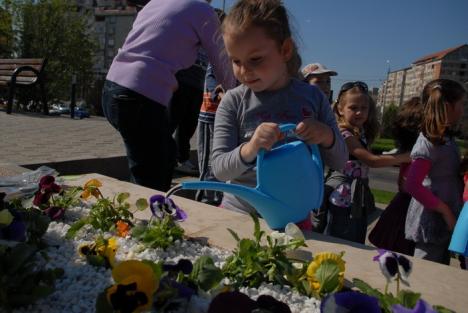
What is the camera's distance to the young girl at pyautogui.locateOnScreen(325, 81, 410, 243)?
220cm

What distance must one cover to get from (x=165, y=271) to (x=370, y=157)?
1.62 m

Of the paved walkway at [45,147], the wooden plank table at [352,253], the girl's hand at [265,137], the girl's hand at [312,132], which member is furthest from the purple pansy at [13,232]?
the paved walkway at [45,147]

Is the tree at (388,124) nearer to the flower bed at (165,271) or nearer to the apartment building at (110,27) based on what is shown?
the flower bed at (165,271)

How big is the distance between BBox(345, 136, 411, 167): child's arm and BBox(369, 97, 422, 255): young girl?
73 mm

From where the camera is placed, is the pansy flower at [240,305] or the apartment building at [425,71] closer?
the pansy flower at [240,305]

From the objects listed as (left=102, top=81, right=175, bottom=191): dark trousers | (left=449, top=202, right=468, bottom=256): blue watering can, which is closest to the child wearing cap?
(left=102, top=81, right=175, bottom=191): dark trousers

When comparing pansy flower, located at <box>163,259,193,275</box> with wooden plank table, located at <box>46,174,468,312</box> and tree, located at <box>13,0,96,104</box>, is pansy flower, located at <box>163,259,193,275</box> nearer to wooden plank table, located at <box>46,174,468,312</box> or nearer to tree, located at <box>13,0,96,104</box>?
wooden plank table, located at <box>46,174,468,312</box>

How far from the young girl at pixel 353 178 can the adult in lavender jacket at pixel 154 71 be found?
2.29ft

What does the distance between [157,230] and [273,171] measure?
0.32 m

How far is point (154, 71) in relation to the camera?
2113 mm

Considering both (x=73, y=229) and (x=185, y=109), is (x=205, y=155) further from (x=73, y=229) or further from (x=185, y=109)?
(x=73, y=229)

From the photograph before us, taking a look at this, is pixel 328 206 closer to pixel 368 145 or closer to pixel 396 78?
pixel 368 145

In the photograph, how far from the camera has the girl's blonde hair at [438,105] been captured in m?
1.98

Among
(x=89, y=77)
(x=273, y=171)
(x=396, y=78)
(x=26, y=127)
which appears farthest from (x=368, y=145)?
(x=396, y=78)
